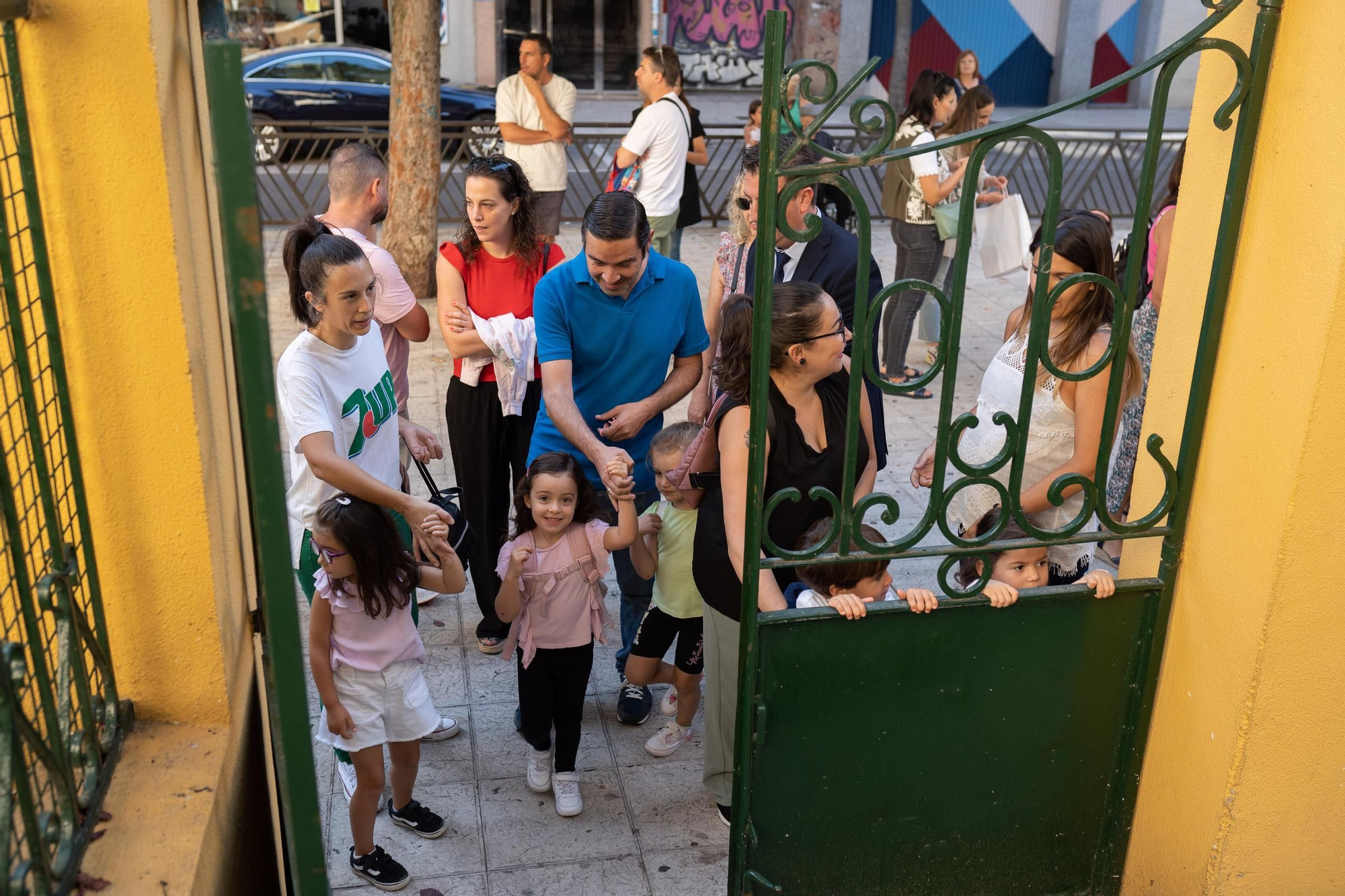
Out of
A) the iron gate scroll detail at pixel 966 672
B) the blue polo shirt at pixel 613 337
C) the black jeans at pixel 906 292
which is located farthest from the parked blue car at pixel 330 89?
the iron gate scroll detail at pixel 966 672

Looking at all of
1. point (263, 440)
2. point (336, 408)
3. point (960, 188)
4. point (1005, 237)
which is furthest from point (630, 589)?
point (960, 188)

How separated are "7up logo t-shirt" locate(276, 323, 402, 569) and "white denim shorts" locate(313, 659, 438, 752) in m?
0.47

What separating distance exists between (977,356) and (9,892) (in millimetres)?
7595

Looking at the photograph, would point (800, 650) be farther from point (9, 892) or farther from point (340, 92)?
point (340, 92)

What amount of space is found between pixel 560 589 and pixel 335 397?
0.86m

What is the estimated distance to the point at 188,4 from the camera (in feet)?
7.88

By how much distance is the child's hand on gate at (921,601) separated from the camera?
2812 mm

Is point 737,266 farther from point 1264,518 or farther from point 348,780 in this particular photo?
point 1264,518

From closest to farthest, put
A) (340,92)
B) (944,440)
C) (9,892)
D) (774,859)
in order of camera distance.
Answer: (9,892), (944,440), (774,859), (340,92)

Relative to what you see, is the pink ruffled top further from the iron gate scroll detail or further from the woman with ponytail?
the iron gate scroll detail

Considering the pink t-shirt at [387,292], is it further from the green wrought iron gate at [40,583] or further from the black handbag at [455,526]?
the green wrought iron gate at [40,583]

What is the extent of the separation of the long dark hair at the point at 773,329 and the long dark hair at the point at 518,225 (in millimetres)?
1111

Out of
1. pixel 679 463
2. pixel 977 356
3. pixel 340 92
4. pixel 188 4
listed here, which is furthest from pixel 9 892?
pixel 340 92

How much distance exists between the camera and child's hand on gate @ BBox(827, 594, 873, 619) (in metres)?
2.79
